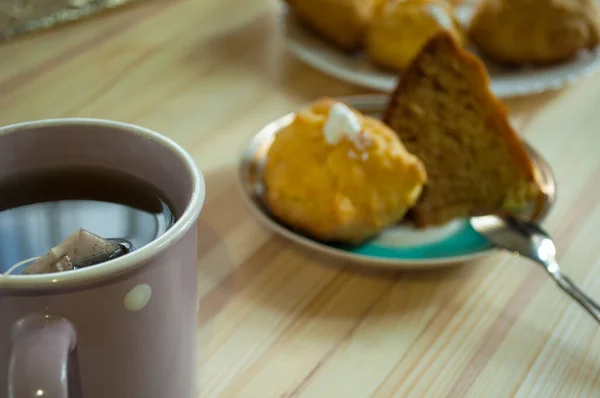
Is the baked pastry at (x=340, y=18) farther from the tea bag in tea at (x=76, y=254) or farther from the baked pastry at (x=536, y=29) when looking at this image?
the tea bag in tea at (x=76, y=254)

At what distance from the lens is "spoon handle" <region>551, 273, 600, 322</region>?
1.65 feet

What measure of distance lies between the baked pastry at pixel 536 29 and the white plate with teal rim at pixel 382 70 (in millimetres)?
19

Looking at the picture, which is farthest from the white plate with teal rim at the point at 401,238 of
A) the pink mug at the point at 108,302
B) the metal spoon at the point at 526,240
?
the pink mug at the point at 108,302

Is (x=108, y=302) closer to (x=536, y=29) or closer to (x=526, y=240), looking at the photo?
(x=526, y=240)

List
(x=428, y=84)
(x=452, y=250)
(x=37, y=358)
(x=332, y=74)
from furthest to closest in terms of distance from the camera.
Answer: (x=332, y=74), (x=428, y=84), (x=452, y=250), (x=37, y=358)

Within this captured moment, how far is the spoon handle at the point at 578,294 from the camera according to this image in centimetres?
50

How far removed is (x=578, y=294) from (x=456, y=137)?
215 mm

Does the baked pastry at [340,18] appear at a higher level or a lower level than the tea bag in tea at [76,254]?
lower

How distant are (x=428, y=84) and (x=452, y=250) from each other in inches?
8.3

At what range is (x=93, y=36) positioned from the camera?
0.92 metres

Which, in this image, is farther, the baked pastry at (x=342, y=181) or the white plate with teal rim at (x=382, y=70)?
the white plate with teal rim at (x=382, y=70)

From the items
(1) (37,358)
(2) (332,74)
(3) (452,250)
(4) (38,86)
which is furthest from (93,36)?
(1) (37,358)

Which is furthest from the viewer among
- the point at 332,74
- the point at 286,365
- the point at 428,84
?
the point at 332,74

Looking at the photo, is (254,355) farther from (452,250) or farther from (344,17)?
(344,17)
